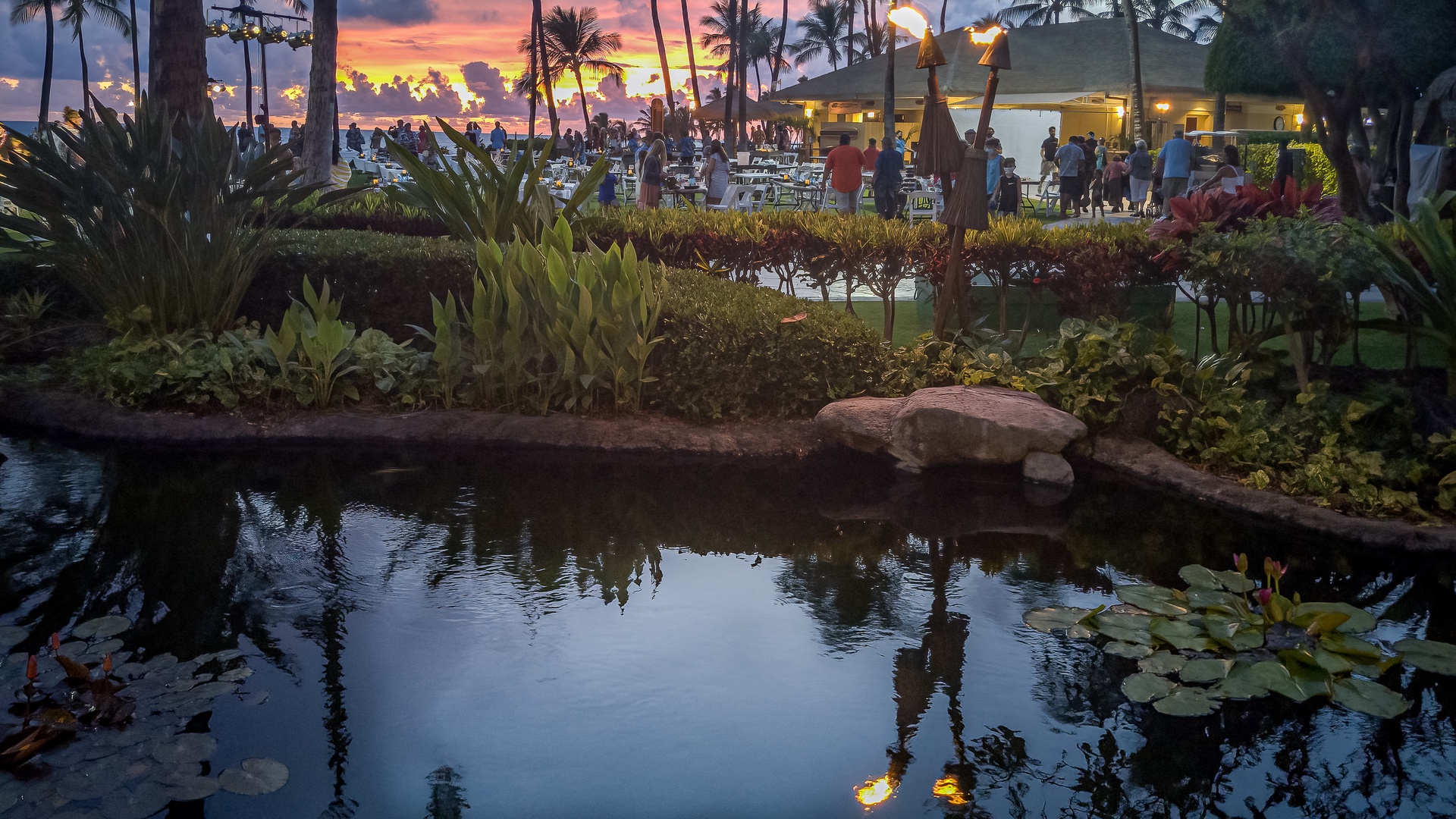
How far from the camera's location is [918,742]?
9.94ft

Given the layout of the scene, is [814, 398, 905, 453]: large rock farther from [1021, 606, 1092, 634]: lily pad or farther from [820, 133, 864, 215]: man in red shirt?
[820, 133, 864, 215]: man in red shirt

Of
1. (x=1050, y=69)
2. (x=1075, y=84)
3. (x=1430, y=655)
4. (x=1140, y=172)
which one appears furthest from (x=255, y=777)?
(x=1050, y=69)

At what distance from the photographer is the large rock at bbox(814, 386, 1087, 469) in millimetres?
5574

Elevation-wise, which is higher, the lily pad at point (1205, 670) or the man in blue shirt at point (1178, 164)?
the man in blue shirt at point (1178, 164)

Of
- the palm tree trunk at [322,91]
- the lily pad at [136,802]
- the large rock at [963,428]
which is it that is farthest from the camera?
the palm tree trunk at [322,91]

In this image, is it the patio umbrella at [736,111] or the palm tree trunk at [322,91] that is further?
the patio umbrella at [736,111]

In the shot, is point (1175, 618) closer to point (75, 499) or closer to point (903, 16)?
point (903, 16)

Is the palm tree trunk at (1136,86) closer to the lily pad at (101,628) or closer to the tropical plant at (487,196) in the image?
the tropical plant at (487,196)

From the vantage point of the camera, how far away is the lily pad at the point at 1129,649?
3.53m

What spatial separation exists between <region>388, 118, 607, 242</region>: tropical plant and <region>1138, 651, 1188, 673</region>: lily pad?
5153 mm

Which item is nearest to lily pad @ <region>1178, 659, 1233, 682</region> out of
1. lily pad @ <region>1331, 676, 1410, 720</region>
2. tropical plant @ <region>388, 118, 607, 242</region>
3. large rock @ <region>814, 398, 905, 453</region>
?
lily pad @ <region>1331, 676, 1410, 720</region>

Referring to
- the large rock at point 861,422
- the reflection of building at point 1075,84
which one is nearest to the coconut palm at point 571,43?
the reflection of building at point 1075,84

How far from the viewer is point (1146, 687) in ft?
10.7

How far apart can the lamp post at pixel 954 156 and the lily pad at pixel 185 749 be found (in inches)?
189
